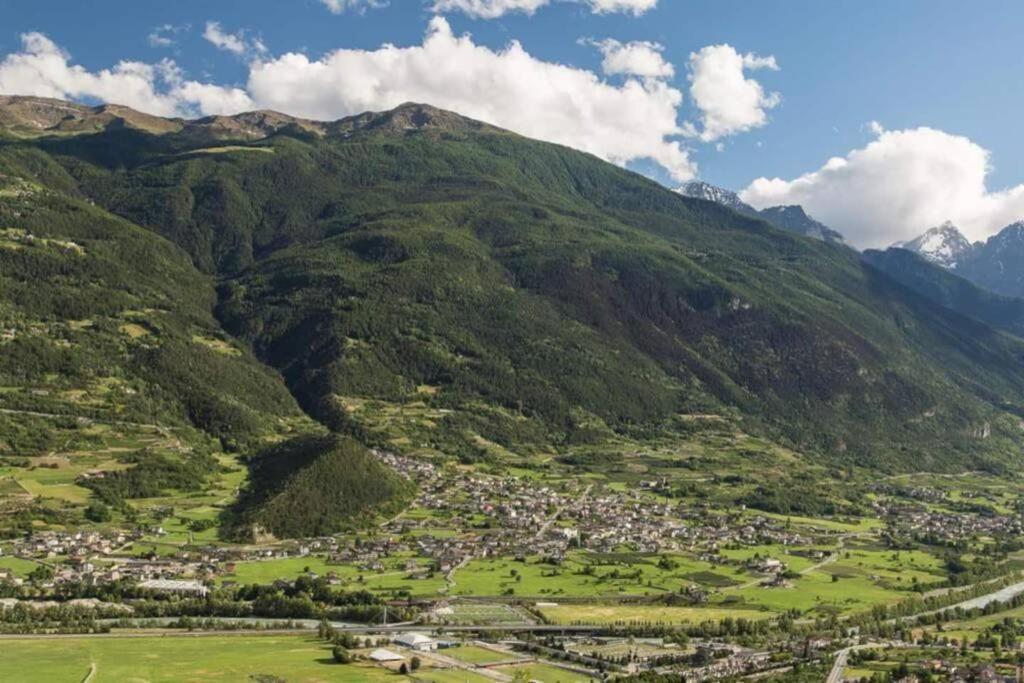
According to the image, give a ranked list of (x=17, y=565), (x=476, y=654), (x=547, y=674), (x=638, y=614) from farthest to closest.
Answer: (x=17, y=565), (x=638, y=614), (x=476, y=654), (x=547, y=674)

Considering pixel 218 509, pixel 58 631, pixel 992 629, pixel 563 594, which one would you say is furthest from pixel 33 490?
pixel 992 629

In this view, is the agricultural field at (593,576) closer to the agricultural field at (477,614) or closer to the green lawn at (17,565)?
the agricultural field at (477,614)

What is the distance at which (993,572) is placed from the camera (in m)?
173

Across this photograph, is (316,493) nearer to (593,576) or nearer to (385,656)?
(593,576)

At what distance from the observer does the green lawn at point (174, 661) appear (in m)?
91.7

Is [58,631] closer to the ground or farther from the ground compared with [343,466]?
closer to the ground

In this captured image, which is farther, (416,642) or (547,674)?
(416,642)

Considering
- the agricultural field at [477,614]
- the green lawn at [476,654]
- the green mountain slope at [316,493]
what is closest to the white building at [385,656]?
the green lawn at [476,654]

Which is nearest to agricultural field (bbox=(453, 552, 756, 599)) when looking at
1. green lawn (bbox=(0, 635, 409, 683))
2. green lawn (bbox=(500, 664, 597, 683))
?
green lawn (bbox=(500, 664, 597, 683))

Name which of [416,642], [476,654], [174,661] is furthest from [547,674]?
[174,661]

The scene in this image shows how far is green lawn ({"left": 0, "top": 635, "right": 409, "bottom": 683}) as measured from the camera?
301 ft

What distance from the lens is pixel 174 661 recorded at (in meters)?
97.4

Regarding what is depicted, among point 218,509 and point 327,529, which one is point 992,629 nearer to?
point 327,529

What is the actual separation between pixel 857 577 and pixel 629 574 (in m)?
38.9
